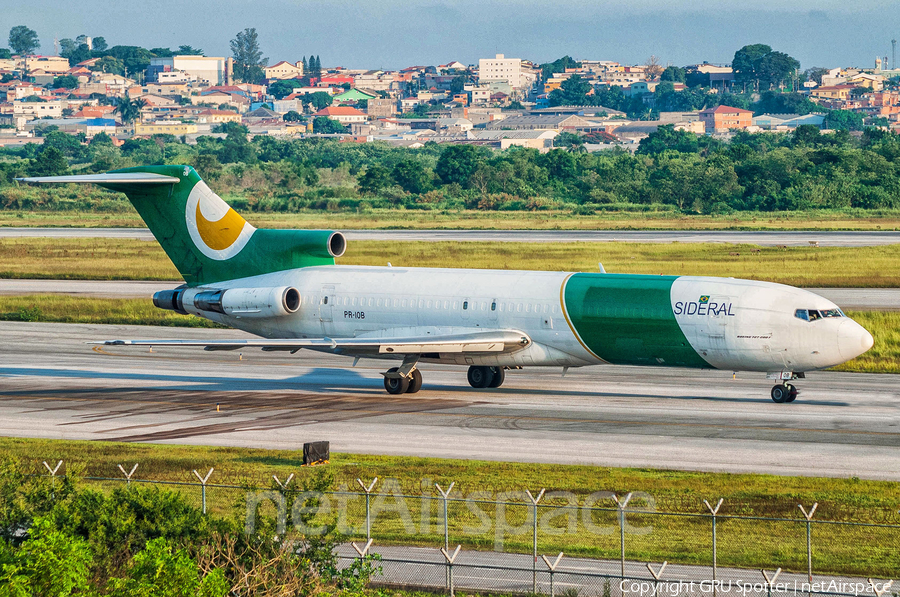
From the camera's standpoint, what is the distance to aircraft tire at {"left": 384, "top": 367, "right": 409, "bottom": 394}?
131 ft

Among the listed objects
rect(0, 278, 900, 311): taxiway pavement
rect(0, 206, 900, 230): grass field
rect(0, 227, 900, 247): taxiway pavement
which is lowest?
rect(0, 278, 900, 311): taxiway pavement

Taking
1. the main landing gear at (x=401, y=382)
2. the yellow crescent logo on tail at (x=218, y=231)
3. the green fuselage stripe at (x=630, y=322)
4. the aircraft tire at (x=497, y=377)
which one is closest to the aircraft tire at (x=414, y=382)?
the main landing gear at (x=401, y=382)

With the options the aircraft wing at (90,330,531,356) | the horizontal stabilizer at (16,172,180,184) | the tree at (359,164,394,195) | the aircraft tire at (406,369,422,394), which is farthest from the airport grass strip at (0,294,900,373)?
the tree at (359,164,394,195)

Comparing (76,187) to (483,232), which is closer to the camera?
(483,232)

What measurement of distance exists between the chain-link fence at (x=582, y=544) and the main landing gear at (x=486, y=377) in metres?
15.6

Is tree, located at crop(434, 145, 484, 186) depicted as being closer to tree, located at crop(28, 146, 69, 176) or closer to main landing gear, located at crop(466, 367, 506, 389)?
tree, located at crop(28, 146, 69, 176)

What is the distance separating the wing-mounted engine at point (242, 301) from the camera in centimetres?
4166

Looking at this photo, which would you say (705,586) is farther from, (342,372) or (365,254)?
A: (365,254)

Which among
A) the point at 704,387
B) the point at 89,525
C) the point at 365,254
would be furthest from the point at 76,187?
the point at 89,525

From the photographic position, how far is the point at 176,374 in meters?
45.4

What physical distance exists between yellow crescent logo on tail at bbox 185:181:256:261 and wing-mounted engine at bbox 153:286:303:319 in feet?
5.85

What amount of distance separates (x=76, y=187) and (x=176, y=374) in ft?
445

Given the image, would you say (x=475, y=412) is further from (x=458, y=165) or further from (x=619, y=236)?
(x=458, y=165)

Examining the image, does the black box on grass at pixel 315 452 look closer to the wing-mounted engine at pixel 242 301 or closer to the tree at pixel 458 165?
the wing-mounted engine at pixel 242 301
